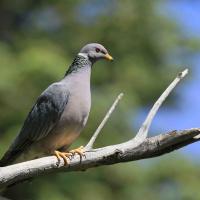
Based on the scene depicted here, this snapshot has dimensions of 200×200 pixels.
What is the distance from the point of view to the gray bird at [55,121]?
5.38m

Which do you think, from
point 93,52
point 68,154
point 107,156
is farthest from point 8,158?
point 107,156

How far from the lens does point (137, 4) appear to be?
11938 millimetres

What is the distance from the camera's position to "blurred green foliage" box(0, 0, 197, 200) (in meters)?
→ 9.68

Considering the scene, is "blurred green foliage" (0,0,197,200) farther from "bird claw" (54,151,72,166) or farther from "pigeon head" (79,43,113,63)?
"bird claw" (54,151,72,166)

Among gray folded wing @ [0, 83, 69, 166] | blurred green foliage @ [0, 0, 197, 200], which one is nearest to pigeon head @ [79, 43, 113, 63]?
gray folded wing @ [0, 83, 69, 166]

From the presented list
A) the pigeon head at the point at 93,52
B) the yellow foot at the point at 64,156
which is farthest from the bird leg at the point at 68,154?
the pigeon head at the point at 93,52

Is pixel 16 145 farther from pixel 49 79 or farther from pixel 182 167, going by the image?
pixel 182 167

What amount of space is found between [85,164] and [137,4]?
762 centimetres

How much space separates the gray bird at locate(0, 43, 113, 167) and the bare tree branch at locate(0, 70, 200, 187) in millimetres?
771

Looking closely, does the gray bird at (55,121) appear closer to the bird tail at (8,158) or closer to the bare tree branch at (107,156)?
the bird tail at (8,158)

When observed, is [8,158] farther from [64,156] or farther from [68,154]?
[64,156]

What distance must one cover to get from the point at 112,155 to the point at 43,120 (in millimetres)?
1106

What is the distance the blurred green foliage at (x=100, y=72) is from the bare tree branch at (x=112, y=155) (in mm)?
4438

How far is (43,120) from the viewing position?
5492 mm
